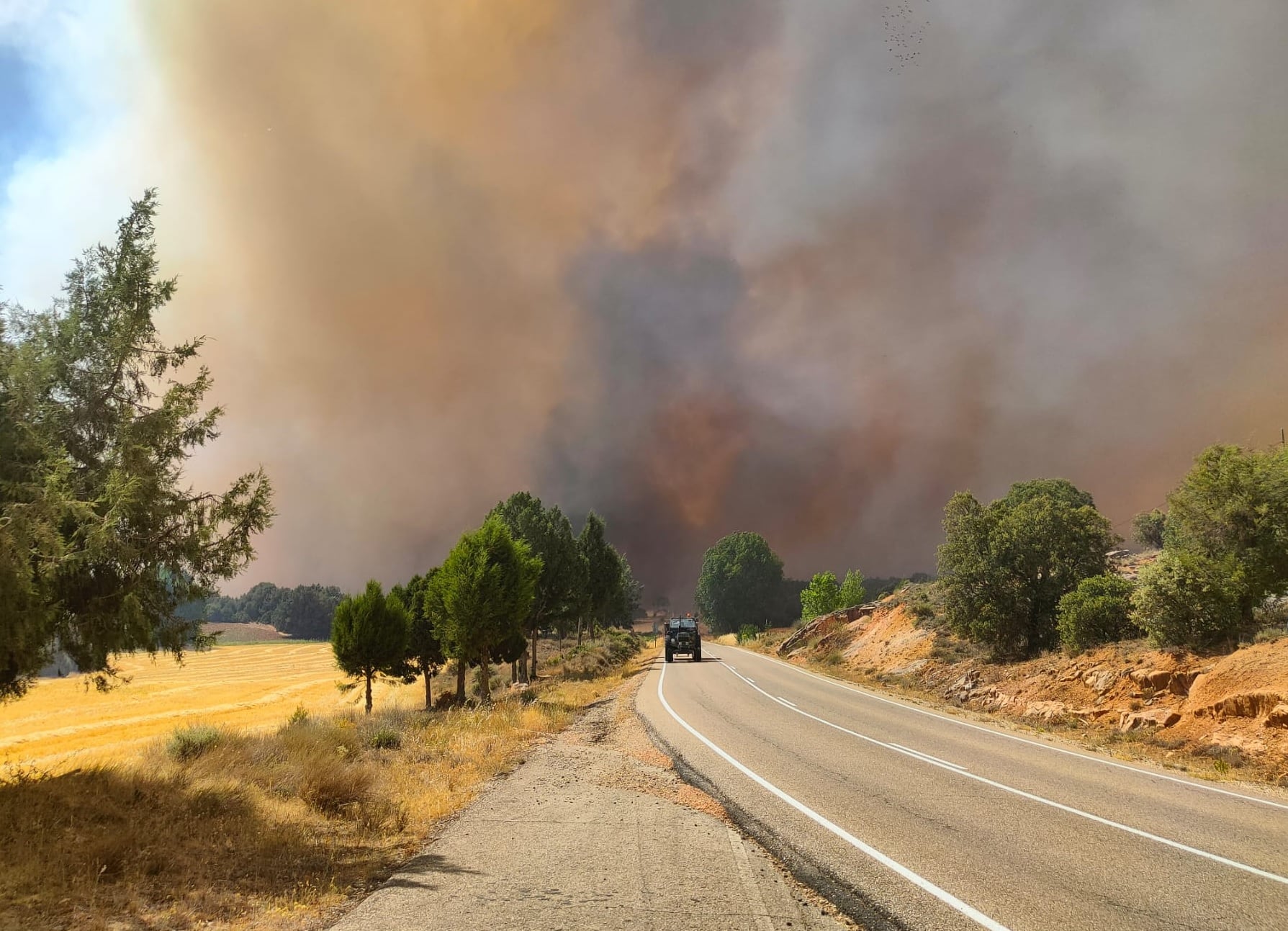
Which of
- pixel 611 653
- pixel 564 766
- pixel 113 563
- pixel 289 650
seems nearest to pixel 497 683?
pixel 611 653

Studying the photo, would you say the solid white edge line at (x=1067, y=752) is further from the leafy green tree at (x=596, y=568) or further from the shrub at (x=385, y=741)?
the leafy green tree at (x=596, y=568)

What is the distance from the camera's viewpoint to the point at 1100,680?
18656mm

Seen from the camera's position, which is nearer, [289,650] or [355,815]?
[355,815]

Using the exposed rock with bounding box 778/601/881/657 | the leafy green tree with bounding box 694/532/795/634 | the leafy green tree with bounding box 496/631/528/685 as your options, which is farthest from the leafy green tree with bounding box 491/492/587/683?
the leafy green tree with bounding box 694/532/795/634

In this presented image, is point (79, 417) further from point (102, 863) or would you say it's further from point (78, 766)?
point (102, 863)

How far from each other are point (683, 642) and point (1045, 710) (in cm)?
2963

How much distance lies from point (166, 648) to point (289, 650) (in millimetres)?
161882

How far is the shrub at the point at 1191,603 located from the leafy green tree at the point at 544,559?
35.3 meters

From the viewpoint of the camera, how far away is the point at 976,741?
1452 centimetres

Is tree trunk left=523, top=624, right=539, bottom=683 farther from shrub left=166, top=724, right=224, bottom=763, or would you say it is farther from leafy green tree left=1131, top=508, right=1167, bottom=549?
leafy green tree left=1131, top=508, right=1167, bottom=549

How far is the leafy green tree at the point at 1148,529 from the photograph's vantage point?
68875mm

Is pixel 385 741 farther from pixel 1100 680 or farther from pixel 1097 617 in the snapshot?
pixel 1097 617

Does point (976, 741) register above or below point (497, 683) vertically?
above

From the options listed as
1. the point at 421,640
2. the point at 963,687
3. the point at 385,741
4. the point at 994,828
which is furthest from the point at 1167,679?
the point at 421,640
